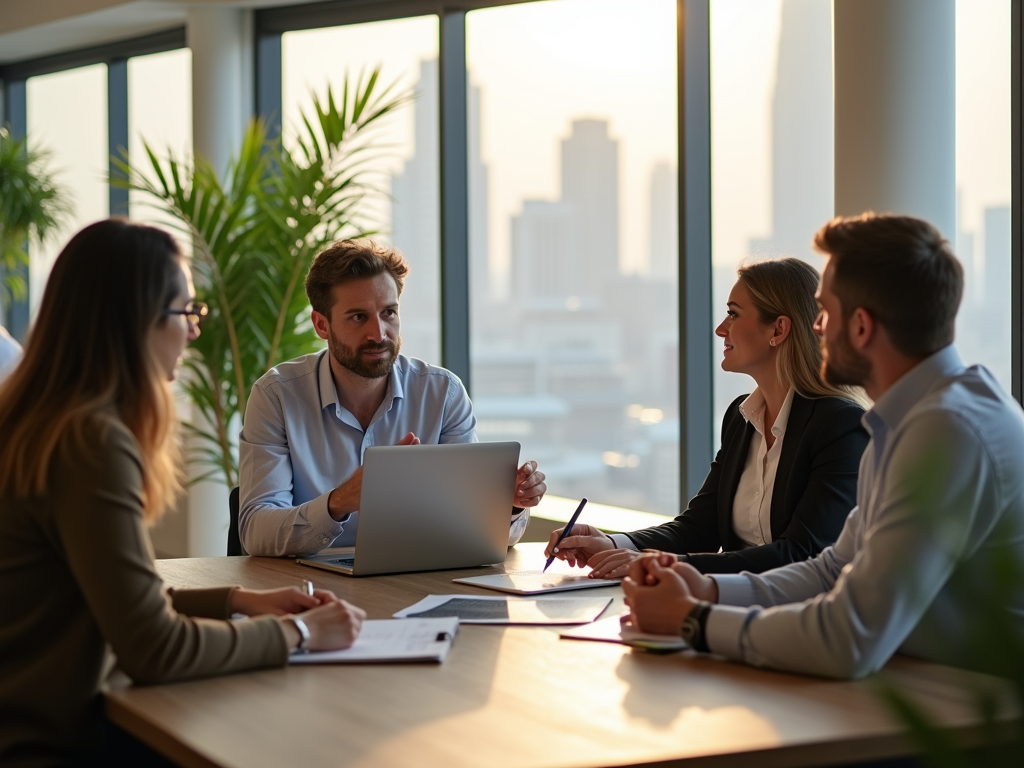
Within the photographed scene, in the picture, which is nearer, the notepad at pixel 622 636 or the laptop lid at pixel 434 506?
the notepad at pixel 622 636

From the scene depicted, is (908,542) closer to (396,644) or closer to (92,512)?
(396,644)

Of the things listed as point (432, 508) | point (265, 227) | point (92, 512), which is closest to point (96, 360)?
point (92, 512)

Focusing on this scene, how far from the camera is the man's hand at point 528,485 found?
8.40ft

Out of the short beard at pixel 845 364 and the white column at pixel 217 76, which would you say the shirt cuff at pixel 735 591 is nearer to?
the short beard at pixel 845 364

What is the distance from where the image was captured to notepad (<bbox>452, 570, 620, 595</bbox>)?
2.21 m

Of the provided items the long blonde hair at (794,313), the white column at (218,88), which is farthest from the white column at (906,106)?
the white column at (218,88)

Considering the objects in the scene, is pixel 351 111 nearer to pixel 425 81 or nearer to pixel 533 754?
pixel 425 81

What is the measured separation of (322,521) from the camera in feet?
8.23

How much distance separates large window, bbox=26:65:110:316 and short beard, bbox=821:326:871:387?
229 inches

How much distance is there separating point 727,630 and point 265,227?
3.62 metres

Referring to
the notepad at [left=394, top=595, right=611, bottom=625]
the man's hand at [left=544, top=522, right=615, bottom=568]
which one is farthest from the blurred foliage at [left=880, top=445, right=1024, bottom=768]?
the man's hand at [left=544, top=522, right=615, bottom=568]

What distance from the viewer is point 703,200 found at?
4426mm

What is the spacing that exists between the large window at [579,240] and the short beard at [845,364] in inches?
110

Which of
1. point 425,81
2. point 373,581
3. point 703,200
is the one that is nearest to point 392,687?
point 373,581
